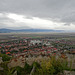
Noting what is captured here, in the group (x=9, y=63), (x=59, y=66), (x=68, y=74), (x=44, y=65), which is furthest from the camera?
(x=9, y=63)

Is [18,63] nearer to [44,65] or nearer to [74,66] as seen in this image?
[44,65]

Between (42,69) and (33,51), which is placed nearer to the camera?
(42,69)

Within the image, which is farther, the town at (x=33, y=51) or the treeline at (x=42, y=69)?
the town at (x=33, y=51)

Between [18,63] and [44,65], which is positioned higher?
[44,65]

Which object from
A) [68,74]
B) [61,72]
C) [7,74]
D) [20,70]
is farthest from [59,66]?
[7,74]

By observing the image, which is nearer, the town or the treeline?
Answer: the treeline

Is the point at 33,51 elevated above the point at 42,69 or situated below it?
below

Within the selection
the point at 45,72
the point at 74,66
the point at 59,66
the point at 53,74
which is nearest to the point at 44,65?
the point at 45,72

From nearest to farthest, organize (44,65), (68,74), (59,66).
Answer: (68,74)
(44,65)
(59,66)

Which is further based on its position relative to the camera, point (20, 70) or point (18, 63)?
point (18, 63)
